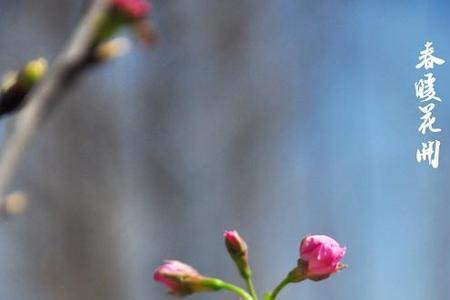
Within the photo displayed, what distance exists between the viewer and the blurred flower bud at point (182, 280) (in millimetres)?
1161

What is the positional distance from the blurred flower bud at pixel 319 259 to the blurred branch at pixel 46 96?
0.68m

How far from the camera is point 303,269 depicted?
124cm

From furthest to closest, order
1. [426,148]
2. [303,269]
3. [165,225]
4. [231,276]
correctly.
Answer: [165,225]
[231,276]
[426,148]
[303,269]

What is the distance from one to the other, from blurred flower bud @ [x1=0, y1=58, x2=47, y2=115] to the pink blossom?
50 cm

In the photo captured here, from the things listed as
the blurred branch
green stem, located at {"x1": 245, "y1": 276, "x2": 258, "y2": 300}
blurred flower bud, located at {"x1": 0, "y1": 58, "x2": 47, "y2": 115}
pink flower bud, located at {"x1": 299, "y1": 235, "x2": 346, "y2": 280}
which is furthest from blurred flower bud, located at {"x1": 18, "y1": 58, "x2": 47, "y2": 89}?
pink flower bud, located at {"x1": 299, "y1": 235, "x2": 346, "y2": 280}

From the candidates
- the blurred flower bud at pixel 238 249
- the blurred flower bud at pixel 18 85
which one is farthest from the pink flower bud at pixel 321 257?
the blurred flower bud at pixel 18 85

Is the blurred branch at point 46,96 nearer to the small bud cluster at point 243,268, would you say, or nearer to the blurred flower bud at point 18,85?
the blurred flower bud at point 18,85

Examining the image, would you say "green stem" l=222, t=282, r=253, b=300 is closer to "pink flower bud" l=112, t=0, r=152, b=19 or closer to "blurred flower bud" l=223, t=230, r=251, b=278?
"blurred flower bud" l=223, t=230, r=251, b=278

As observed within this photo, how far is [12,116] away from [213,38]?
6.75 metres

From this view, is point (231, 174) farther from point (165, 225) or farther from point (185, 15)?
point (185, 15)

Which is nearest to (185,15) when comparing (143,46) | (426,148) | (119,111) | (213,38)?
(213,38)

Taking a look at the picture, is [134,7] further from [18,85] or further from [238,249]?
[238,249]

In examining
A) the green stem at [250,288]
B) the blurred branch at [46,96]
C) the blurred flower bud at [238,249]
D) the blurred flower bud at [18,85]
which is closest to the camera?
the blurred branch at [46,96]

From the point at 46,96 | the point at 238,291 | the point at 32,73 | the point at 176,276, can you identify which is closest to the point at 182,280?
the point at 176,276
